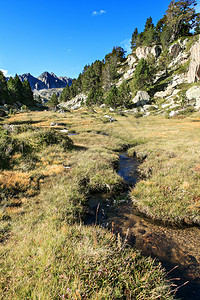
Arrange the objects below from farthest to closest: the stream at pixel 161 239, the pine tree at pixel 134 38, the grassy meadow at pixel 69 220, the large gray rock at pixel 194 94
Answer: the pine tree at pixel 134 38, the large gray rock at pixel 194 94, the stream at pixel 161 239, the grassy meadow at pixel 69 220

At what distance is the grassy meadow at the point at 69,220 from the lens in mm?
2807

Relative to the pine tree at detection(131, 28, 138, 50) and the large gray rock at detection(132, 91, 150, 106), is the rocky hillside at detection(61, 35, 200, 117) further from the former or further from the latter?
the pine tree at detection(131, 28, 138, 50)

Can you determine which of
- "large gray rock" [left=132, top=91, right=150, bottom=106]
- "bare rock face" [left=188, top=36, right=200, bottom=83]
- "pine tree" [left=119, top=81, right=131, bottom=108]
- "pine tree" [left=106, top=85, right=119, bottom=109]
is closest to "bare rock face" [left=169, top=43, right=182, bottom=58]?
"bare rock face" [left=188, top=36, right=200, bottom=83]

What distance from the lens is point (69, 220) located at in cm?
565

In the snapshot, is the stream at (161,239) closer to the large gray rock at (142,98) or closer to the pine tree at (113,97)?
the large gray rock at (142,98)

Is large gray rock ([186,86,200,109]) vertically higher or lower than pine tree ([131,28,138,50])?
lower

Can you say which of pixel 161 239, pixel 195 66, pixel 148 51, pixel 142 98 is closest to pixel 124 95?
pixel 142 98

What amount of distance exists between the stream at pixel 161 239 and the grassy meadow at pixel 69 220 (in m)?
0.51

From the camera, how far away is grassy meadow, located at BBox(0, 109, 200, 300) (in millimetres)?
2807

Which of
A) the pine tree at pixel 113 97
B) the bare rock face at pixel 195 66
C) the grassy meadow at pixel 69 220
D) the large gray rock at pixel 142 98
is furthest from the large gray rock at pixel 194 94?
the grassy meadow at pixel 69 220

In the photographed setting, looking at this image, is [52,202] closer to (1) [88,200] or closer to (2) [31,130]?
(1) [88,200]

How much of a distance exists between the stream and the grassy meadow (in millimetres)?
506

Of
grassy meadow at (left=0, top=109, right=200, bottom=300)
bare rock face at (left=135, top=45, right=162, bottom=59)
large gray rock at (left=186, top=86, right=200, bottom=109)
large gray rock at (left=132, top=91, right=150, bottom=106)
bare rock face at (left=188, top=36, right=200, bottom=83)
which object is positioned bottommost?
grassy meadow at (left=0, top=109, right=200, bottom=300)

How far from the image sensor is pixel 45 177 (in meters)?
10.0
